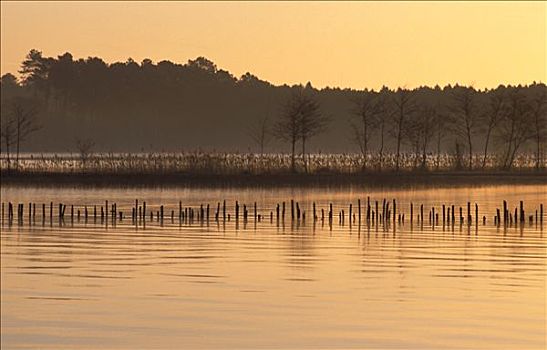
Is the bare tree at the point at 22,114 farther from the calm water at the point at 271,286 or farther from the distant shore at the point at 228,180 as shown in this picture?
the calm water at the point at 271,286

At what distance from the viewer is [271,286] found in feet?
95.7

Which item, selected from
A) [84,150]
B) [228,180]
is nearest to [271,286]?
[228,180]

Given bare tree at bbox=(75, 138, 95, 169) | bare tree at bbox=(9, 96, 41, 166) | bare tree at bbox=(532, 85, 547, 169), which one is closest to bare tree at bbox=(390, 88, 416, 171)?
bare tree at bbox=(532, 85, 547, 169)

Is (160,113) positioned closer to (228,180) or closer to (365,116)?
(365,116)

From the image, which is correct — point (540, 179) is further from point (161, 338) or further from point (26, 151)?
point (26, 151)

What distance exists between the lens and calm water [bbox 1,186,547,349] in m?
22.8

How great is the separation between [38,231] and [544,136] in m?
57.5

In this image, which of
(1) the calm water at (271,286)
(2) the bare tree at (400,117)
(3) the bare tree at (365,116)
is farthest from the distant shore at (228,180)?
(1) the calm water at (271,286)

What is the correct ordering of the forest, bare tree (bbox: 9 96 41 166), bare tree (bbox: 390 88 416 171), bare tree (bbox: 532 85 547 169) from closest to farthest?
1. bare tree (bbox: 390 88 416 171)
2. bare tree (bbox: 532 85 547 169)
3. bare tree (bbox: 9 96 41 166)
4. the forest

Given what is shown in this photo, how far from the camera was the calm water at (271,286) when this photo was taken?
74.7 ft

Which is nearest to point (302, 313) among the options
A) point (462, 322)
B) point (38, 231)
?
point (462, 322)

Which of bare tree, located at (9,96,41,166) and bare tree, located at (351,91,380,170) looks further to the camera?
bare tree, located at (9,96,41,166)

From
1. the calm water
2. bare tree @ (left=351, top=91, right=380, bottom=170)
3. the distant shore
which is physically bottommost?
the calm water

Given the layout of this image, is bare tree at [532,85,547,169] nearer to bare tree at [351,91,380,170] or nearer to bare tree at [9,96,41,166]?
bare tree at [351,91,380,170]
